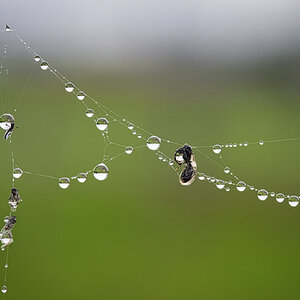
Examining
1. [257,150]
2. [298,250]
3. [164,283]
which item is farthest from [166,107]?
[164,283]

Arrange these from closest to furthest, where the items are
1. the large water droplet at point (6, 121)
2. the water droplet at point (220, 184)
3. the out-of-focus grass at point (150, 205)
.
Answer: the large water droplet at point (6, 121) → the water droplet at point (220, 184) → the out-of-focus grass at point (150, 205)

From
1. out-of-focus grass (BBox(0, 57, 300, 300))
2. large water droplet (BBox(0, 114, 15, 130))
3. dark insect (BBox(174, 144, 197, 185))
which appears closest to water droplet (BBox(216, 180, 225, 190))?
dark insect (BBox(174, 144, 197, 185))

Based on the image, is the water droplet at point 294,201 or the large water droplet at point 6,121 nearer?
the large water droplet at point 6,121

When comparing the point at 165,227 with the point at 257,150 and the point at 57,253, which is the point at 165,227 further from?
the point at 257,150

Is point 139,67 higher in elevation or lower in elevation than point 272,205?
higher

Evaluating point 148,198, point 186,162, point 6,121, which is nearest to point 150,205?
point 148,198

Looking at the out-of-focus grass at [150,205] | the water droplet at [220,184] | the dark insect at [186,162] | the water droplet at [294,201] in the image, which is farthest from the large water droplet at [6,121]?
the out-of-focus grass at [150,205]

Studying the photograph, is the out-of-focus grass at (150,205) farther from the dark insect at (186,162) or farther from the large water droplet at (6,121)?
the large water droplet at (6,121)
